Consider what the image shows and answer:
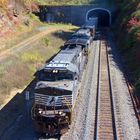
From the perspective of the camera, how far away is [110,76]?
31.1m

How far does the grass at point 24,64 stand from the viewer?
28.2m

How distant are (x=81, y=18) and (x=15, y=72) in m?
43.1

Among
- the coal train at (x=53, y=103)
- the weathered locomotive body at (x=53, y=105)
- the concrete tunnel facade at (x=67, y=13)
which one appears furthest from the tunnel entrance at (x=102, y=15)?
the weathered locomotive body at (x=53, y=105)

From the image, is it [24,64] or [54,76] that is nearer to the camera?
[54,76]

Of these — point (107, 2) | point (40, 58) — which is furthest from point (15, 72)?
point (107, 2)

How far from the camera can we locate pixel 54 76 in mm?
20453

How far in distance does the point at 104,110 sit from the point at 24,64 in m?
12.7

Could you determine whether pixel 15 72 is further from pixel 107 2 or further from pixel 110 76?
pixel 107 2

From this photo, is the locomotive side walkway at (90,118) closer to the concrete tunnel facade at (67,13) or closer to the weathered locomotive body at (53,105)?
the weathered locomotive body at (53,105)

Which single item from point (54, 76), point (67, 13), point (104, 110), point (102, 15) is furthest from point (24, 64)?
point (102, 15)

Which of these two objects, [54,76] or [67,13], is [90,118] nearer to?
[54,76]

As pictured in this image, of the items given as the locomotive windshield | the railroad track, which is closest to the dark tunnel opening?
the railroad track

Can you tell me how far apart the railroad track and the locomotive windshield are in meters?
3.00

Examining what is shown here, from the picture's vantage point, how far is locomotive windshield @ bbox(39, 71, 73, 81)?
2045 centimetres
